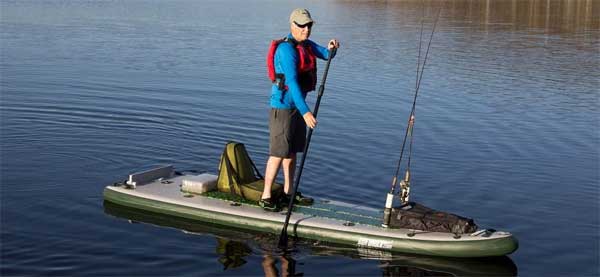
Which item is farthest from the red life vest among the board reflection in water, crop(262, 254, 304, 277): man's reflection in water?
crop(262, 254, 304, 277): man's reflection in water

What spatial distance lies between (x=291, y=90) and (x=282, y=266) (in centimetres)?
164

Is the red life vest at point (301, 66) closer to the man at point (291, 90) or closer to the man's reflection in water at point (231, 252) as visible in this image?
the man at point (291, 90)

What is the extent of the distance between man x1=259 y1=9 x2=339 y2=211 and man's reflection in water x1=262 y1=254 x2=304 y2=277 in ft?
2.75

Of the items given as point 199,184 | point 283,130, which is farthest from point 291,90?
point 199,184

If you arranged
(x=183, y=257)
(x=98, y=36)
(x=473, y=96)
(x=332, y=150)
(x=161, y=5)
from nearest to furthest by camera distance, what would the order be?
(x=183, y=257) < (x=332, y=150) < (x=473, y=96) < (x=98, y=36) < (x=161, y=5)

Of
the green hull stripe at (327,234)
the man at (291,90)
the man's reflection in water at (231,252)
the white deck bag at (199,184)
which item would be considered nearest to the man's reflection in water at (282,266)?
the man's reflection in water at (231,252)

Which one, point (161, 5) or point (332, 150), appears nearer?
point (332, 150)

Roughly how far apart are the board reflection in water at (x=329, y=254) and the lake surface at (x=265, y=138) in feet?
0.07

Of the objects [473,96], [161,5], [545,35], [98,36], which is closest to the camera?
[473,96]

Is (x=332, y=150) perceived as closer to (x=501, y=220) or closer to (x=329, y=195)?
(x=329, y=195)

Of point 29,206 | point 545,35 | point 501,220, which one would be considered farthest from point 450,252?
point 545,35

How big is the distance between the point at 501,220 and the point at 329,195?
6.52 ft

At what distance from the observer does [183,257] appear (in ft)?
25.7

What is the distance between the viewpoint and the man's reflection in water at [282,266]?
7.51 metres
